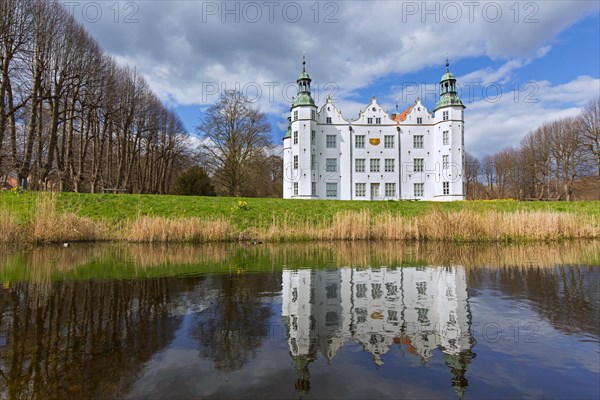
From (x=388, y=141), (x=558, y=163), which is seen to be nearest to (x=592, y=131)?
(x=558, y=163)

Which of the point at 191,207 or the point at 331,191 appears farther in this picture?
the point at 331,191

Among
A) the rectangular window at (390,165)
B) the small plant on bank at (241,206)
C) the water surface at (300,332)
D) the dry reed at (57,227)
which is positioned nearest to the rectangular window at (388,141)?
the rectangular window at (390,165)

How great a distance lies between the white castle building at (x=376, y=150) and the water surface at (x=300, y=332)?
3440 cm

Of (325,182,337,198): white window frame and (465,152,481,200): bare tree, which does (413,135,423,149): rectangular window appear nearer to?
(325,182,337,198): white window frame

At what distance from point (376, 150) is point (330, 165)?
5923mm

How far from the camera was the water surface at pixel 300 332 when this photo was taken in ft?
12.1

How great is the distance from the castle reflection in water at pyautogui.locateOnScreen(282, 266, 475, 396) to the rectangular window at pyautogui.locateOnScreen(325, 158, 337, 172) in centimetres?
3573

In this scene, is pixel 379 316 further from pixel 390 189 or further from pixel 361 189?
pixel 390 189

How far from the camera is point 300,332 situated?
5.27 meters

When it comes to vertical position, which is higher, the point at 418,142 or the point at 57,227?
the point at 418,142

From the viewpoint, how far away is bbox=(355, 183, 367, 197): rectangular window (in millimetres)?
44844

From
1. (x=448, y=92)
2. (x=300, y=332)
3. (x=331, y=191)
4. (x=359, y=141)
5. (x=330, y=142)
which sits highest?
(x=448, y=92)

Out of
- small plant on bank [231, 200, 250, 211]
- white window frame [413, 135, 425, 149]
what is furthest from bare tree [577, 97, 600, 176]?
small plant on bank [231, 200, 250, 211]

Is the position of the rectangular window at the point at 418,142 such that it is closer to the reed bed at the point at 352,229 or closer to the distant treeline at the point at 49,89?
the reed bed at the point at 352,229
